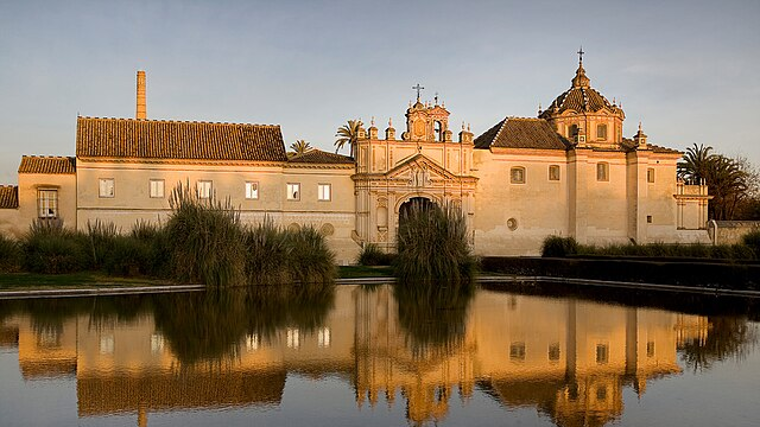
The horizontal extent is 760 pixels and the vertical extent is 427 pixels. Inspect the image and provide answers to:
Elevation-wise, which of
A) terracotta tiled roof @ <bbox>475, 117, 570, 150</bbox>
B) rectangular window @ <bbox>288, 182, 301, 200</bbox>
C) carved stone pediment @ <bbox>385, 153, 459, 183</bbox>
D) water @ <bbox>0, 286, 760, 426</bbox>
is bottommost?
water @ <bbox>0, 286, 760, 426</bbox>

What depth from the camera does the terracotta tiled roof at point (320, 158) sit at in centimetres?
3731

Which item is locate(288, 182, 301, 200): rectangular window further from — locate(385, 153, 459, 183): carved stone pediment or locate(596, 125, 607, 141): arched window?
locate(596, 125, 607, 141): arched window

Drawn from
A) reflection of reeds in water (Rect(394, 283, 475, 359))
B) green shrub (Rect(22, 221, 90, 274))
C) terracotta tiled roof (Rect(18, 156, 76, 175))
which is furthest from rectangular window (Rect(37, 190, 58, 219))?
reflection of reeds in water (Rect(394, 283, 475, 359))

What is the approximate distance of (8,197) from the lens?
33812 mm

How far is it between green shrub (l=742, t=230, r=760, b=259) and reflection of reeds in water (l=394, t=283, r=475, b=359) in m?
9.50

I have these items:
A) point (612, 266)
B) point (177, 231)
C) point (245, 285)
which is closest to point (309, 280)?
point (245, 285)

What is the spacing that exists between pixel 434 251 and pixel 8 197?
22.4m

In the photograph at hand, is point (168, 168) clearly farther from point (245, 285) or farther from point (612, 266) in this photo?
point (612, 266)

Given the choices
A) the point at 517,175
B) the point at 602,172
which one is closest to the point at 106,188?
the point at 517,175

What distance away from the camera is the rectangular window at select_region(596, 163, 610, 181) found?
41.1m

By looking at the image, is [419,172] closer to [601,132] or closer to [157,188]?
[601,132]

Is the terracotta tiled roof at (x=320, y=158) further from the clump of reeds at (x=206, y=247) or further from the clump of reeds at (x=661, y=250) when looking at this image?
the clump of reeds at (x=206, y=247)

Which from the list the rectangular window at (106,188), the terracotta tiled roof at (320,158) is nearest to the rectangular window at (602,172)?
the terracotta tiled roof at (320,158)

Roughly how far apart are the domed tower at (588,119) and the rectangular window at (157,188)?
2348 cm
